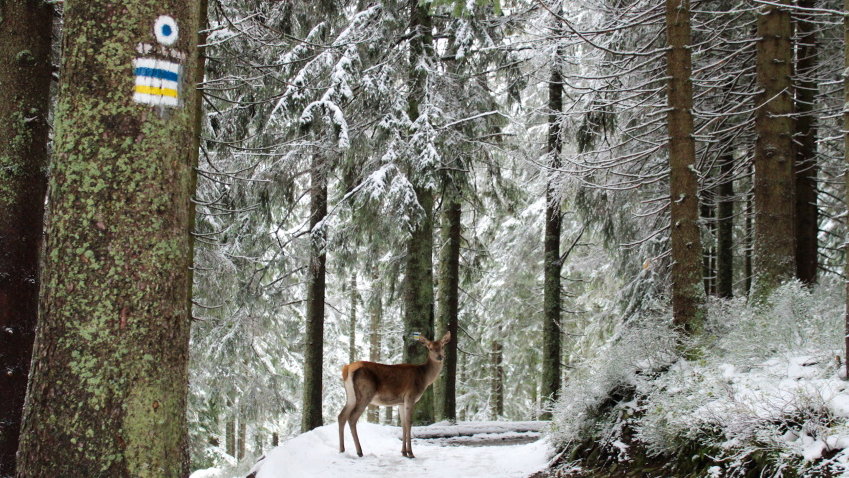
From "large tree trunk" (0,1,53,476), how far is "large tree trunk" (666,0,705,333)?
23.8ft

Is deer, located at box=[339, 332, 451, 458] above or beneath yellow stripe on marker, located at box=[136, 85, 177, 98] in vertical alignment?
beneath

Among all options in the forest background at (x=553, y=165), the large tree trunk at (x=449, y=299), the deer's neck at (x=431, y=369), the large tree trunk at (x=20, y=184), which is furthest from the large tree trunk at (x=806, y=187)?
the large tree trunk at (x=20, y=184)

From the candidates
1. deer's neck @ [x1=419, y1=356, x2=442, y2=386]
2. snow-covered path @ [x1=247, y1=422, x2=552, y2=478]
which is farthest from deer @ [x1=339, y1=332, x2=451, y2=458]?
snow-covered path @ [x1=247, y1=422, x2=552, y2=478]

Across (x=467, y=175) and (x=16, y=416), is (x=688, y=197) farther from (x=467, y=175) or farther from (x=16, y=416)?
(x=16, y=416)

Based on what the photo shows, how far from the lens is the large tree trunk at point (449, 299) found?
14953 mm

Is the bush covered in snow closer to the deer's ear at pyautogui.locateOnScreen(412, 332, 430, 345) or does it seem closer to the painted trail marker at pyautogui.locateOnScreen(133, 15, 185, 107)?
the deer's ear at pyautogui.locateOnScreen(412, 332, 430, 345)

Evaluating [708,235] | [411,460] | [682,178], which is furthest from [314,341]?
[682,178]

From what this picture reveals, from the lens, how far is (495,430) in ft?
39.1

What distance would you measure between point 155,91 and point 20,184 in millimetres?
4373

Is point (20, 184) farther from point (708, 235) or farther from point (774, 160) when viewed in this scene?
point (708, 235)

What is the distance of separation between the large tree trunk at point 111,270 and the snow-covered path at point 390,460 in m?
4.51

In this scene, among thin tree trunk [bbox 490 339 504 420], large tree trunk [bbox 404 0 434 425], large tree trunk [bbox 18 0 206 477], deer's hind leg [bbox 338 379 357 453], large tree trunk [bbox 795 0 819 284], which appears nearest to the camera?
large tree trunk [bbox 18 0 206 477]

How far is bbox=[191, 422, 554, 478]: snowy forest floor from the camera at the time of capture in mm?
7664

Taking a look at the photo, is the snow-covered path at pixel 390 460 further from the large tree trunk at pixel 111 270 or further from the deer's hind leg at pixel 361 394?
the large tree trunk at pixel 111 270
